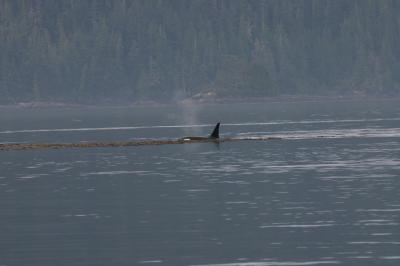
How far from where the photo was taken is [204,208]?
5959 cm

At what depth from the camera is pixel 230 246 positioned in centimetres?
4675

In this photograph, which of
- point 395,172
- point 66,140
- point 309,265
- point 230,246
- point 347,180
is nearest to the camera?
point 309,265

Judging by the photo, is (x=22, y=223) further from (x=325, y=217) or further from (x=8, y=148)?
(x=8, y=148)

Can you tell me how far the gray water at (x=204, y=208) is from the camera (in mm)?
45344

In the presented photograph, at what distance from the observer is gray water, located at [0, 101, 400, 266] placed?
4534 centimetres

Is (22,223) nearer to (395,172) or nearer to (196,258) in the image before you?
(196,258)

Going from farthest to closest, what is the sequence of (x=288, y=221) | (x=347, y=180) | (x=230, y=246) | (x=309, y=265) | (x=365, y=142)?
(x=365, y=142) → (x=347, y=180) → (x=288, y=221) → (x=230, y=246) → (x=309, y=265)

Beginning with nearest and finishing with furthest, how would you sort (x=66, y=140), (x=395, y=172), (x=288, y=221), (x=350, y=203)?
1. (x=288, y=221)
2. (x=350, y=203)
3. (x=395, y=172)
4. (x=66, y=140)

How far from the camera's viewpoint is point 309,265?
42.2 metres

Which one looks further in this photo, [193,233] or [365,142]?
[365,142]

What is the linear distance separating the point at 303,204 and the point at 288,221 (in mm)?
6414

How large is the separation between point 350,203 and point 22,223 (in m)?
14.7

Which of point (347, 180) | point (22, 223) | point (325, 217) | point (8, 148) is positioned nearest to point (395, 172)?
point (347, 180)

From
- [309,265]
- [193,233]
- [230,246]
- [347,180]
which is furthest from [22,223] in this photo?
[347,180]
